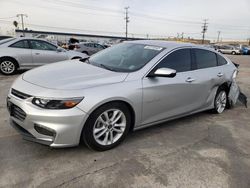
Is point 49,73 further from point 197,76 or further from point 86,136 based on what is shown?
point 197,76

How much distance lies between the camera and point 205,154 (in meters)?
3.39

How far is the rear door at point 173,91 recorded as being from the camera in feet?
11.7

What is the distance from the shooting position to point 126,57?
398 centimetres

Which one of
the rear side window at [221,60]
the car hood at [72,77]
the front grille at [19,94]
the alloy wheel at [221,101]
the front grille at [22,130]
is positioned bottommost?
the alloy wheel at [221,101]

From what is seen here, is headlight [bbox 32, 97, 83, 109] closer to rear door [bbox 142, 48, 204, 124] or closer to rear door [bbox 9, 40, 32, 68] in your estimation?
rear door [bbox 142, 48, 204, 124]

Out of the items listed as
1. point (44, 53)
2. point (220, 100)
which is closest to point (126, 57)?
point (220, 100)

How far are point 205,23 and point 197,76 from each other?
94.7 m

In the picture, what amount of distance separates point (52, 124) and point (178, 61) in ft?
7.52

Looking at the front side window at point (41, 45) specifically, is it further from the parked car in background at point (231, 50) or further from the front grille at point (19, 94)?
the parked car in background at point (231, 50)

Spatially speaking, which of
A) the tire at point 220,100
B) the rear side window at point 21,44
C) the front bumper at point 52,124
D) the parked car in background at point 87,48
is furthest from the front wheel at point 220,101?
the parked car in background at point 87,48

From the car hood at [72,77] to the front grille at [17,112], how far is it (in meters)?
0.38

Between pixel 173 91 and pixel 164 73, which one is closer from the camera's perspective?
pixel 164 73

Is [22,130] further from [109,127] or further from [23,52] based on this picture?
[23,52]

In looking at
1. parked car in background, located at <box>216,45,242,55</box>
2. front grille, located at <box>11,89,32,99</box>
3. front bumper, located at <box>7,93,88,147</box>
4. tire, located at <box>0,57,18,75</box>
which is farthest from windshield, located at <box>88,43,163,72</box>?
parked car in background, located at <box>216,45,242,55</box>
